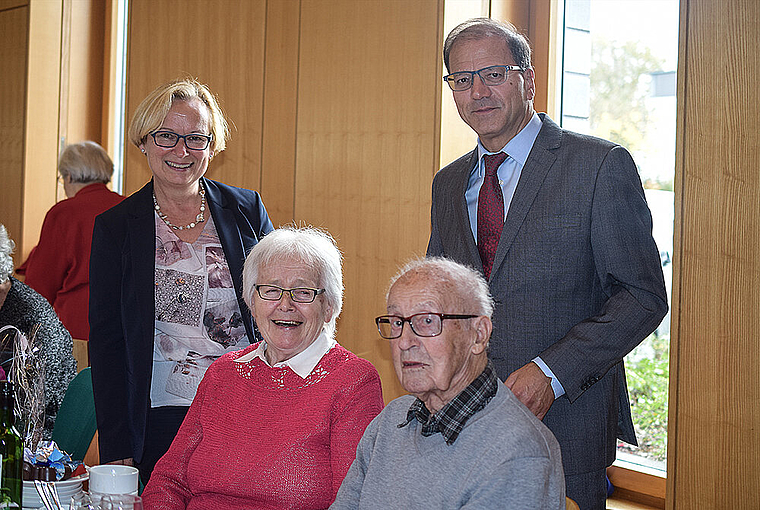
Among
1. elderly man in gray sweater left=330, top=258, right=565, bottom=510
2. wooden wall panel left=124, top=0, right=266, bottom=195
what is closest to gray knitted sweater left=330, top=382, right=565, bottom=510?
elderly man in gray sweater left=330, top=258, right=565, bottom=510

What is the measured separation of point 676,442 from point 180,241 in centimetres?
162

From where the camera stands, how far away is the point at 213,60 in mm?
4488

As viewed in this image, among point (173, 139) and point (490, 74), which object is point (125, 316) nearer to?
point (173, 139)

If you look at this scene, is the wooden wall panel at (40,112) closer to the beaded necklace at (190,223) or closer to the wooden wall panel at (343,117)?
the wooden wall panel at (343,117)

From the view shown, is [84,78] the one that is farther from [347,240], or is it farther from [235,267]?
[235,267]

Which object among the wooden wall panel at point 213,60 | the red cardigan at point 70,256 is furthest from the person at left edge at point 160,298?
the red cardigan at point 70,256

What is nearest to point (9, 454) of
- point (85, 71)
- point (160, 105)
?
point (160, 105)

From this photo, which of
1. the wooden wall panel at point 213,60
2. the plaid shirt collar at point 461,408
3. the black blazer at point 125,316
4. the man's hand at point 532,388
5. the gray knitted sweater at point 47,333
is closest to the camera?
the plaid shirt collar at point 461,408

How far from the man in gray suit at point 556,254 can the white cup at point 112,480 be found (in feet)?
2.68

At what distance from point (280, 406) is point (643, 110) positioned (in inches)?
72.5

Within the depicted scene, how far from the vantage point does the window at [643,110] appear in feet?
9.61

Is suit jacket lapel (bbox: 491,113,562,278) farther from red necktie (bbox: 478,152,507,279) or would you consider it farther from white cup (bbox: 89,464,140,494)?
white cup (bbox: 89,464,140,494)

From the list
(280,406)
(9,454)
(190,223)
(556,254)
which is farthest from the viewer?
(190,223)

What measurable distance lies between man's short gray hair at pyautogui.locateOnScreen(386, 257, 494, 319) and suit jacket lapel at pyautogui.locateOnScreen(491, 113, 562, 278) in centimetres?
30
